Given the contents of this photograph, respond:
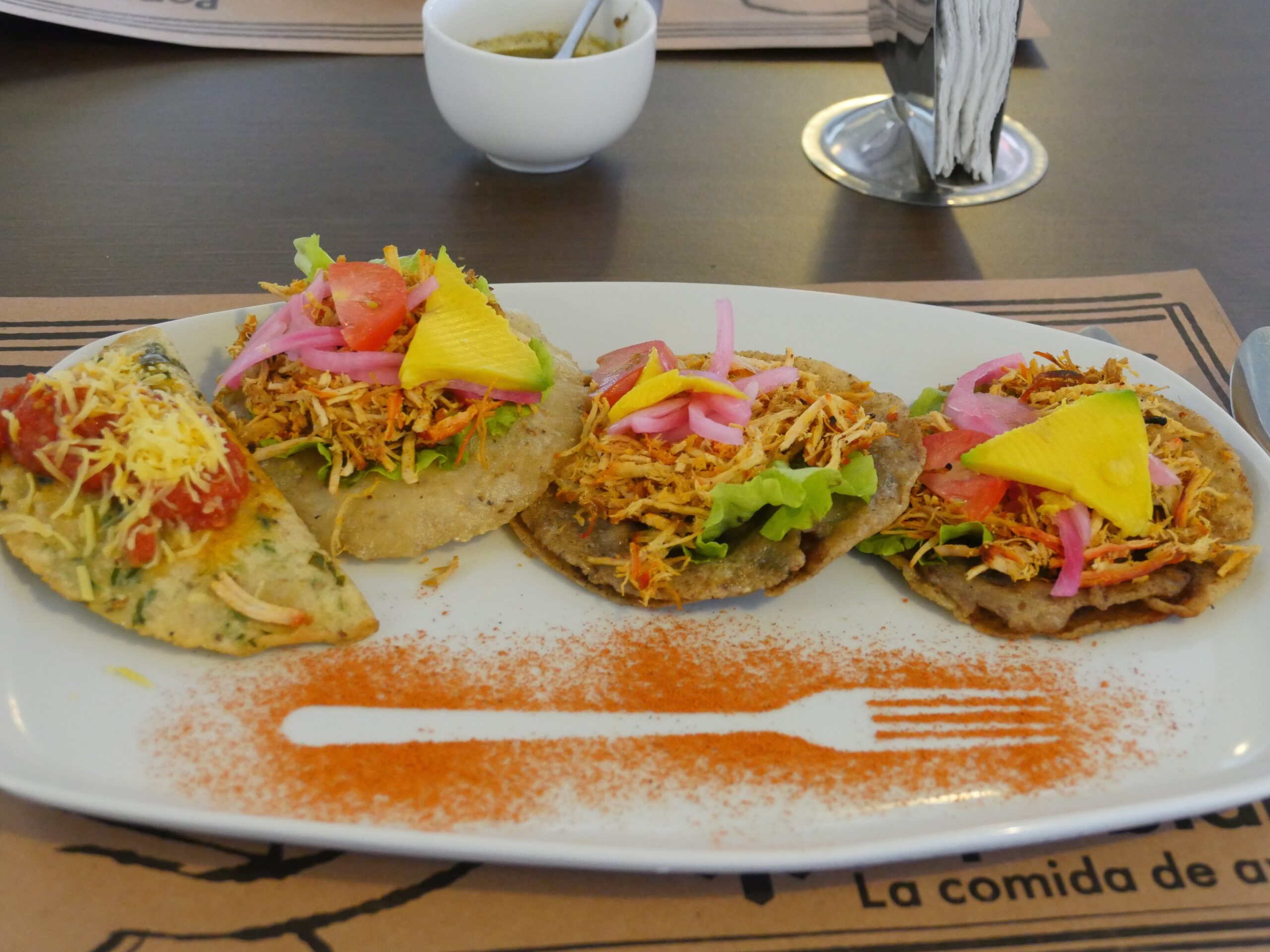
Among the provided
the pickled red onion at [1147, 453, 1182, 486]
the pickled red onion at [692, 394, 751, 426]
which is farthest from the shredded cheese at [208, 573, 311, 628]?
the pickled red onion at [1147, 453, 1182, 486]

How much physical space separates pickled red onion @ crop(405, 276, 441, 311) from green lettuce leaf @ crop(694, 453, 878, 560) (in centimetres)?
120

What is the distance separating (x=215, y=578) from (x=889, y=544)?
2107mm

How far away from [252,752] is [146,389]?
4.16ft

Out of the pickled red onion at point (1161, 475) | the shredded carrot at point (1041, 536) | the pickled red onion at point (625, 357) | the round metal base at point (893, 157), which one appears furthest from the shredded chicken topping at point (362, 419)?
the round metal base at point (893, 157)

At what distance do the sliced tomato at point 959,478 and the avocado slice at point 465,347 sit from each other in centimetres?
134

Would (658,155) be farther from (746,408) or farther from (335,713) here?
(335,713)

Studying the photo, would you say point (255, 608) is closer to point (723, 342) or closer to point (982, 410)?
point (723, 342)

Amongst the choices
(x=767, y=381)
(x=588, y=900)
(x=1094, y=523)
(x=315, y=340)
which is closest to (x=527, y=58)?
(x=315, y=340)

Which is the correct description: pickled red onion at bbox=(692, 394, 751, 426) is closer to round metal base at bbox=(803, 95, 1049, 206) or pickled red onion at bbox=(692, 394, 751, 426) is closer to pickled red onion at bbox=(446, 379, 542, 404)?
pickled red onion at bbox=(446, 379, 542, 404)

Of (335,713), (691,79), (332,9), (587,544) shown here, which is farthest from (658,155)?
(335,713)

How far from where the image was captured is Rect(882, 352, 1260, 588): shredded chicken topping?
2.92 metres

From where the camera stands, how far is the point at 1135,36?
6.87 meters

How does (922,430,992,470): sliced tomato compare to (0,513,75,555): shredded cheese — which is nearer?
(0,513,75,555): shredded cheese

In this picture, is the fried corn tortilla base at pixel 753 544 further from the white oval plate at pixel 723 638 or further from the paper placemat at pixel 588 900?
the paper placemat at pixel 588 900
